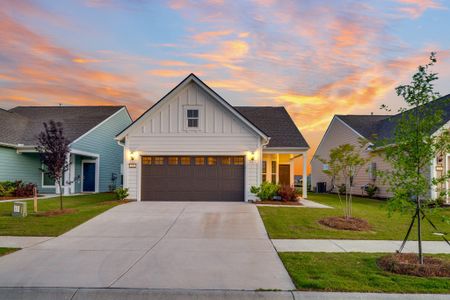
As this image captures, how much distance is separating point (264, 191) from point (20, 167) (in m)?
16.1

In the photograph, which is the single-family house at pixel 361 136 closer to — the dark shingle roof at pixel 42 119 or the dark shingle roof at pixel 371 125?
the dark shingle roof at pixel 371 125

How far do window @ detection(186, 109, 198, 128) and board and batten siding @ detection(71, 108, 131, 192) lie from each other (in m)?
9.28

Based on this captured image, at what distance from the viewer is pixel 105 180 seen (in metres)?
27.2

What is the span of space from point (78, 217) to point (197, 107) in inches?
316

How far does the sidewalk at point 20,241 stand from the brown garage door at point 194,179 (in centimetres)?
834

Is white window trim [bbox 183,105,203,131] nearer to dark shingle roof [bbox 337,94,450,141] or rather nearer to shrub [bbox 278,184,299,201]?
shrub [bbox 278,184,299,201]

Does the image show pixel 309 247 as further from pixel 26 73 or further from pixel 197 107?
pixel 26 73

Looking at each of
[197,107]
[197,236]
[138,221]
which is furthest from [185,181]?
[197,236]

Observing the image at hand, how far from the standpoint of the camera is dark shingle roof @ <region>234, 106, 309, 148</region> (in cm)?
2067

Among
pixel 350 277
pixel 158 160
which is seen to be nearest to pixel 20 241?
pixel 350 277

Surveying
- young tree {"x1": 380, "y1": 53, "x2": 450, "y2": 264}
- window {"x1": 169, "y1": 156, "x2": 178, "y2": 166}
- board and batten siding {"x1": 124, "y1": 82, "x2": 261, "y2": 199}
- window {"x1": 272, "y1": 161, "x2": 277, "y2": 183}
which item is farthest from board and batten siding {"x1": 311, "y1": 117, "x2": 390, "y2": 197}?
young tree {"x1": 380, "y1": 53, "x2": 450, "y2": 264}

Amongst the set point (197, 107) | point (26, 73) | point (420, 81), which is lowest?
point (420, 81)

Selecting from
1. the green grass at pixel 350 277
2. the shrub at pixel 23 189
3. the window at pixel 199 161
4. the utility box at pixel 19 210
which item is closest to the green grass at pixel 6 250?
the utility box at pixel 19 210

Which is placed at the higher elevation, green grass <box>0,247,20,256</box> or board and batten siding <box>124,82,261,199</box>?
board and batten siding <box>124,82,261,199</box>
